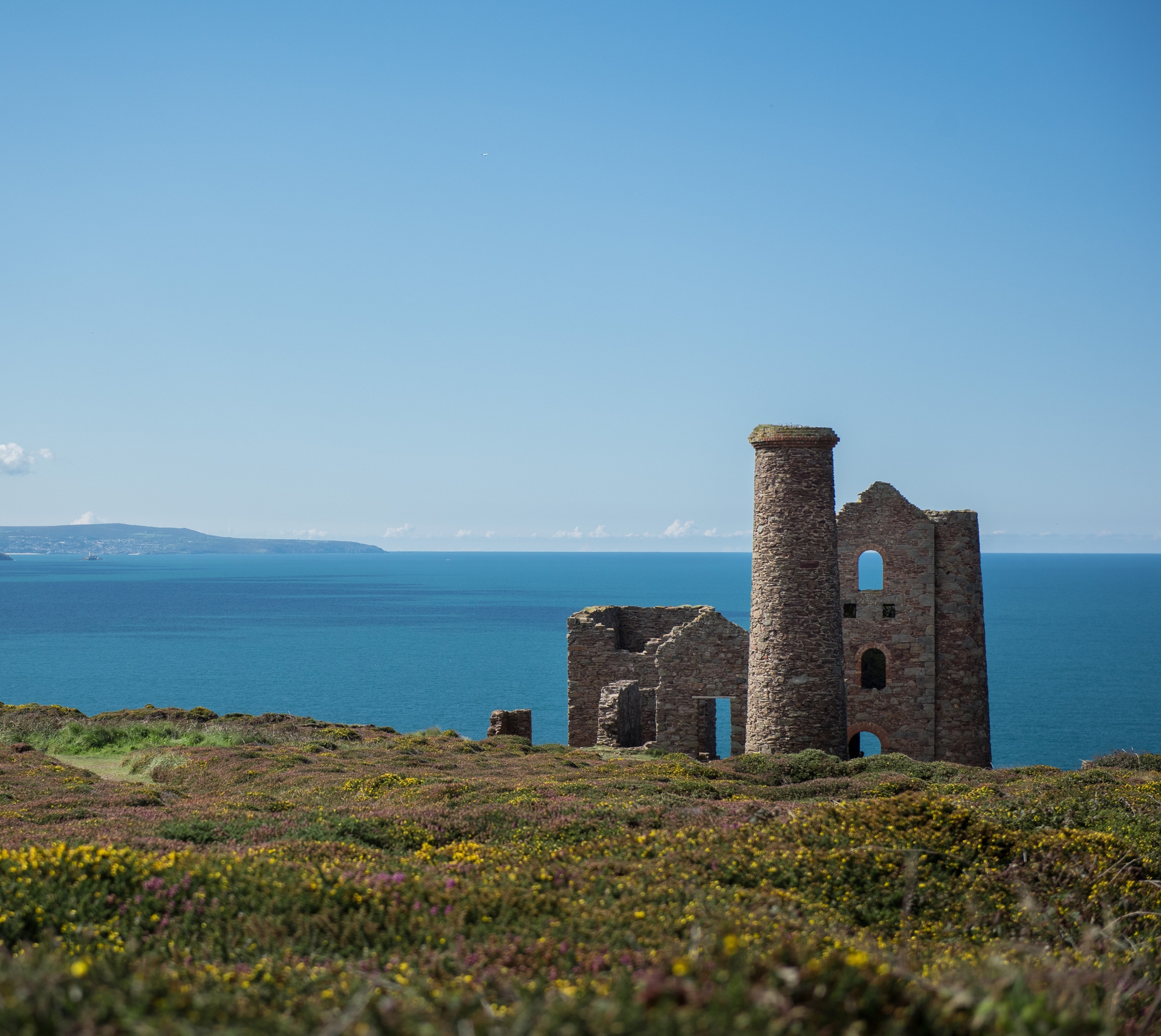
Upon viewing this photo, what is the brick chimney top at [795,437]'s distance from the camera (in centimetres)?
2481

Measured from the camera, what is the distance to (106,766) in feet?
84.9

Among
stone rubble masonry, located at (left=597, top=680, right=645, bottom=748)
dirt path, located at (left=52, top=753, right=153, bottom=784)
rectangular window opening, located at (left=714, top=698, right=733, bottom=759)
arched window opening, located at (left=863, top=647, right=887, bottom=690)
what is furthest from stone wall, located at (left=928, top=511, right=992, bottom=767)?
rectangular window opening, located at (left=714, top=698, right=733, bottom=759)

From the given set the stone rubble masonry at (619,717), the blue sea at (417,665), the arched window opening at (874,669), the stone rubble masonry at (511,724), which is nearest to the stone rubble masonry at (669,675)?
the stone rubble masonry at (619,717)

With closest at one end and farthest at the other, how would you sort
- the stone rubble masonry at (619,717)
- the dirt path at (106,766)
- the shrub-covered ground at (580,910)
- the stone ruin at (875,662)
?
the shrub-covered ground at (580,910) < the dirt path at (106,766) < the stone rubble masonry at (619,717) < the stone ruin at (875,662)

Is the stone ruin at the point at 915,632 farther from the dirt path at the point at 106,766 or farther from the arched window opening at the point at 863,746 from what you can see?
the dirt path at the point at 106,766

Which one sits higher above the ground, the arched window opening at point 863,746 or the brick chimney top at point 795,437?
the brick chimney top at point 795,437

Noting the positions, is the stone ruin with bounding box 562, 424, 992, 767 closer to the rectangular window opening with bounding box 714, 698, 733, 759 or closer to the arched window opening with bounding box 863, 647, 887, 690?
the arched window opening with bounding box 863, 647, 887, 690

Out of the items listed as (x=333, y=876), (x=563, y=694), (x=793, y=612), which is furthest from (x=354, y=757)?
(x=563, y=694)

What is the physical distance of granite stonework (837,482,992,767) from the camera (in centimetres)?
3094

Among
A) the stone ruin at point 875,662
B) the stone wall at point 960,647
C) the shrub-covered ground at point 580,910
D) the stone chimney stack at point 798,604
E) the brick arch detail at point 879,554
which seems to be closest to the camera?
the shrub-covered ground at point 580,910

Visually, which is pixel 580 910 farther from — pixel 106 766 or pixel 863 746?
pixel 863 746

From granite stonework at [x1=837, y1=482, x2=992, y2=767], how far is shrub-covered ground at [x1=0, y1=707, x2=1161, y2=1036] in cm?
1353

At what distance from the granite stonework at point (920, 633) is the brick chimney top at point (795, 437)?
7.52m

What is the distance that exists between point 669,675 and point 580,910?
2285 cm
